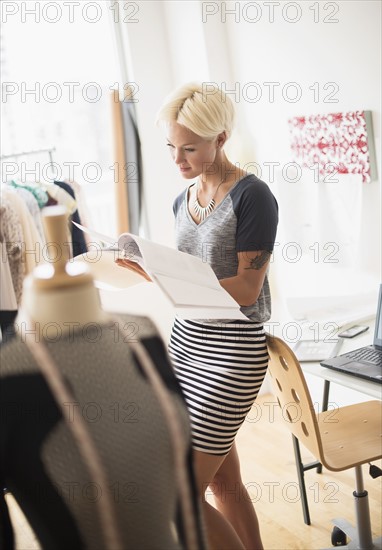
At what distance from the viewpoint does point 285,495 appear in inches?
109

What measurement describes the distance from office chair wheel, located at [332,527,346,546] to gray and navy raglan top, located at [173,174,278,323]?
1.01 meters

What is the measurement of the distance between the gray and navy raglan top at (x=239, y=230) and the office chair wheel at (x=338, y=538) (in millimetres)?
1008

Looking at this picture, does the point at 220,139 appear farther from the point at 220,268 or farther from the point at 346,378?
the point at 346,378

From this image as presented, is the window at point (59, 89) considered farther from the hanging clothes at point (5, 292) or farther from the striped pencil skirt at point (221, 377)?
the striped pencil skirt at point (221, 377)

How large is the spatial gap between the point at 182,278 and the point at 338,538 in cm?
153

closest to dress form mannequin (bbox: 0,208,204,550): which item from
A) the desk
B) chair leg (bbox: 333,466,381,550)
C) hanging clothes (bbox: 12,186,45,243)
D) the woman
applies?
the woman

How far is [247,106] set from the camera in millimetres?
3471

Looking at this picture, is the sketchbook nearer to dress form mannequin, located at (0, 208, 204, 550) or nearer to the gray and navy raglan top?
the gray and navy raglan top

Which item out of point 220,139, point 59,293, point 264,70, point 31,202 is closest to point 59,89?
point 31,202

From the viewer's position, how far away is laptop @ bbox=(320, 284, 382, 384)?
2.01m

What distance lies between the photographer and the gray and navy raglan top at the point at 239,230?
68.5 inches

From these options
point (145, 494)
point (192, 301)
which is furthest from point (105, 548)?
point (192, 301)

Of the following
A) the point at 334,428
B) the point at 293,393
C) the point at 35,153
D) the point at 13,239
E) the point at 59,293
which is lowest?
the point at 334,428

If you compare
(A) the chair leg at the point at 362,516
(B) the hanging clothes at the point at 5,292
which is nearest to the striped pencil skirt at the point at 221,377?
(A) the chair leg at the point at 362,516
